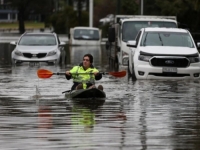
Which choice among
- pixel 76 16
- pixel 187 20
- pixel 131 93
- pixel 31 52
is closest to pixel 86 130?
pixel 131 93

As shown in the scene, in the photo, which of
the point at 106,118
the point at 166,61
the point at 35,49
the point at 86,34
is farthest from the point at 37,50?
the point at 86,34

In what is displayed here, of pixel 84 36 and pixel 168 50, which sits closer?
pixel 168 50

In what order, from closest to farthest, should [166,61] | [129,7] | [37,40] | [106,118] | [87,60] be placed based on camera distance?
[106,118] → [87,60] → [166,61] → [37,40] → [129,7]

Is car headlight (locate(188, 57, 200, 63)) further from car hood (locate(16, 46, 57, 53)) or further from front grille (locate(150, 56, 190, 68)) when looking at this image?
car hood (locate(16, 46, 57, 53))

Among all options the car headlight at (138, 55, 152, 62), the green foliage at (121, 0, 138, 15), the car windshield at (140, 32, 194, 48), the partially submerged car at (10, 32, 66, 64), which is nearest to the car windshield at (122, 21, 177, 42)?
the partially submerged car at (10, 32, 66, 64)

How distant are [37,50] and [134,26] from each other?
4.42 meters

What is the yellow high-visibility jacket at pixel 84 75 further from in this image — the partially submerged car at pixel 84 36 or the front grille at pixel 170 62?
the partially submerged car at pixel 84 36

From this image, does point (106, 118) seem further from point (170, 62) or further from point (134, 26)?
point (134, 26)

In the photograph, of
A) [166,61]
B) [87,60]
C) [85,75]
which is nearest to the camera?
[87,60]

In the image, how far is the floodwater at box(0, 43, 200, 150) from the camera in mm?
10953

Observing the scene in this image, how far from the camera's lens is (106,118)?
13969 mm

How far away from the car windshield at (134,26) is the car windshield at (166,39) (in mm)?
4502

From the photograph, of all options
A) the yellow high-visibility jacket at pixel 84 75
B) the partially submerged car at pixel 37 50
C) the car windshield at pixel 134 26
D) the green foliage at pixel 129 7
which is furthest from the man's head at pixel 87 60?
the green foliage at pixel 129 7

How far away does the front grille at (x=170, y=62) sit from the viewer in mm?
23172
